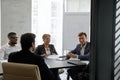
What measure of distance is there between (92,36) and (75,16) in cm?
482

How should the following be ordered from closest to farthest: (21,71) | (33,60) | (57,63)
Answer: (21,71), (33,60), (57,63)

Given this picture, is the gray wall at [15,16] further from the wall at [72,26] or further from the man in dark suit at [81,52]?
the man in dark suit at [81,52]

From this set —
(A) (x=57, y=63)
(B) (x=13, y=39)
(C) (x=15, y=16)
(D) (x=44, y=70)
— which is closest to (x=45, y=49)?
(B) (x=13, y=39)

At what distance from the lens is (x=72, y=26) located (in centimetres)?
555

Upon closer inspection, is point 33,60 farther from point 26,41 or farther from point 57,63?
point 57,63

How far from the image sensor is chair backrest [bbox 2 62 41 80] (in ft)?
7.29

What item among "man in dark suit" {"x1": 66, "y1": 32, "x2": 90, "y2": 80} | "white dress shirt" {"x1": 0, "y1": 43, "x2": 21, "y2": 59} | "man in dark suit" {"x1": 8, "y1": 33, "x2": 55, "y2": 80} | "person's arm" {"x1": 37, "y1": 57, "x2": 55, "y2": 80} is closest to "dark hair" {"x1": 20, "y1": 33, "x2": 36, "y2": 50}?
"man in dark suit" {"x1": 8, "y1": 33, "x2": 55, "y2": 80}

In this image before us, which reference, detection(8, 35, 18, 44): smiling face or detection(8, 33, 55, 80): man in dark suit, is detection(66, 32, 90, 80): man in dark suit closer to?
detection(8, 35, 18, 44): smiling face

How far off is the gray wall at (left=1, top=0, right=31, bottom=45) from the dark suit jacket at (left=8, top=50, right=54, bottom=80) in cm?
293

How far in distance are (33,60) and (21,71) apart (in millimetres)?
256

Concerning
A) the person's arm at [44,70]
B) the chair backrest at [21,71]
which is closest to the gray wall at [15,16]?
the person's arm at [44,70]

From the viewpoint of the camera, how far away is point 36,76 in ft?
7.32

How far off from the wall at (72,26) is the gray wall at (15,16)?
955mm

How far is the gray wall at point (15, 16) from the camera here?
5.38m
